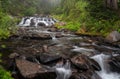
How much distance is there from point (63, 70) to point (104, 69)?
2193 millimetres

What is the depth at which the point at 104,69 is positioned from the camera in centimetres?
1048

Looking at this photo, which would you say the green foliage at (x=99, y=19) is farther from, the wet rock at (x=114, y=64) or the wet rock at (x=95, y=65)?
the wet rock at (x=95, y=65)

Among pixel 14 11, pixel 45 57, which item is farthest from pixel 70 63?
pixel 14 11

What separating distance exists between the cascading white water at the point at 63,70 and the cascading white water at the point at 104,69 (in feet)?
4.93

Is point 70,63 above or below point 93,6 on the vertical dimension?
below

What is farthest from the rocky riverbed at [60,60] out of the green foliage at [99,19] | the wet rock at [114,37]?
the green foliage at [99,19]

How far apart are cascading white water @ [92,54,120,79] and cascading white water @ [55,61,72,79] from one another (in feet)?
4.93

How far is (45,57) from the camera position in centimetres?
1061

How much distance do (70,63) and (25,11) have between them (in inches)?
1618

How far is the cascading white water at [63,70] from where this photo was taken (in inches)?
372

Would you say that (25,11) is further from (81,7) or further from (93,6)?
(93,6)

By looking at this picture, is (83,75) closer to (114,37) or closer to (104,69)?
(104,69)

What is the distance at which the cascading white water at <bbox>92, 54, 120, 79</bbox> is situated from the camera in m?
10.0

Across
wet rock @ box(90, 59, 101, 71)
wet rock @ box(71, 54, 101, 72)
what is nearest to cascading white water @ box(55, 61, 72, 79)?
wet rock @ box(71, 54, 101, 72)
